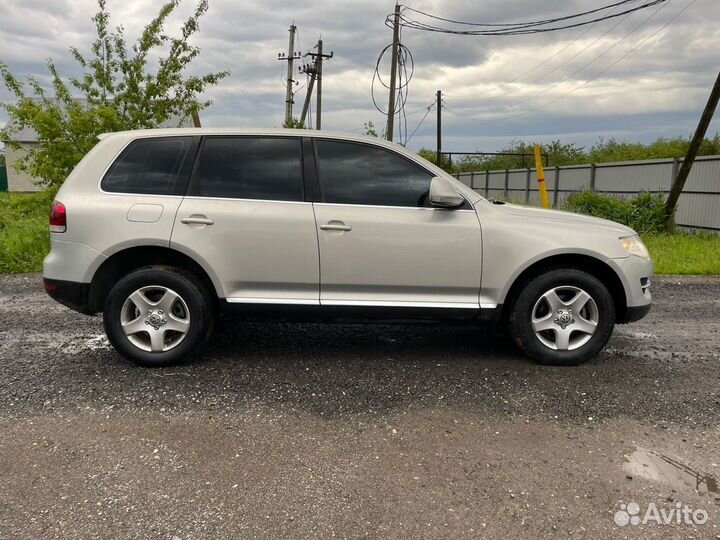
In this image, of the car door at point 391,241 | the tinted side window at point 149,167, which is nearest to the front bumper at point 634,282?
the car door at point 391,241

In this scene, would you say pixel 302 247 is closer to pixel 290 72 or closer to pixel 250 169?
pixel 250 169

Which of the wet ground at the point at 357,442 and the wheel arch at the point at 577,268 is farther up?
the wheel arch at the point at 577,268

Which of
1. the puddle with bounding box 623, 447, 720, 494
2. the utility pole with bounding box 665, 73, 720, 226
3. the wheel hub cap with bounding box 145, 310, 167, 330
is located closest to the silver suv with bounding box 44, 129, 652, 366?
the wheel hub cap with bounding box 145, 310, 167, 330

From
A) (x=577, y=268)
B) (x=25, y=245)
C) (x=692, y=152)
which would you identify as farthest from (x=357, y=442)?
(x=692, y=152)

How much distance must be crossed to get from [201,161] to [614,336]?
13.5 feet

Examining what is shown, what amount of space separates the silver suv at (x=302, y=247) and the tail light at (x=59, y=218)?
2cm

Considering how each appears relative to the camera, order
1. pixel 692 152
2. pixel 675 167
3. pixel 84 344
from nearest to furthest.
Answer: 1. pixel 84 344
2. pixel 692 152
3. pixel 675 167

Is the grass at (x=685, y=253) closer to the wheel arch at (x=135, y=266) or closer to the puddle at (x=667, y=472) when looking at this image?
the puddle at (x=667, y=472)

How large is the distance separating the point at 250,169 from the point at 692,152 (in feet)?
42.5

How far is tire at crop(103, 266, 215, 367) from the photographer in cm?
446

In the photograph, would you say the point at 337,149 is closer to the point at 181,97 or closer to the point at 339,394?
the point at 339,394

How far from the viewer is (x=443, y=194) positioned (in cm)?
443

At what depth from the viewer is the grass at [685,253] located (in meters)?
9.64

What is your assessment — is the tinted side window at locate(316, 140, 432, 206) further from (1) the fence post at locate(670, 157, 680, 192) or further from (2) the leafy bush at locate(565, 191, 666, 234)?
(1) the fence post at locate(670, 157, 680, 192)
